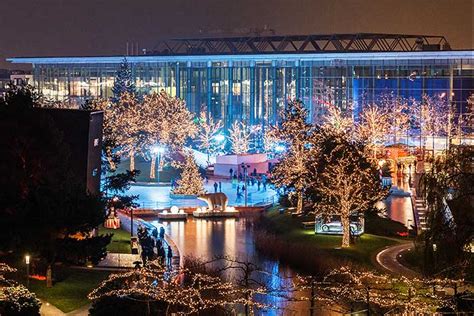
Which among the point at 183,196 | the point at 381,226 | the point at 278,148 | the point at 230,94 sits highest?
the point at 230,94

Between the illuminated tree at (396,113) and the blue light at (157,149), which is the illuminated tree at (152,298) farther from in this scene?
the illuminated tree at (396,113)

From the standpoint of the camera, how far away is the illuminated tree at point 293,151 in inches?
1347

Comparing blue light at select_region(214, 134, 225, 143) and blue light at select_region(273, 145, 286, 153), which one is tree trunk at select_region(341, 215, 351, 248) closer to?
blue light at select_region(273, 145, 286, 153)

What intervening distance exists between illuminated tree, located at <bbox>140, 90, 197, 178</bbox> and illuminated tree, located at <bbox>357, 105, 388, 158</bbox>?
29.6 ft

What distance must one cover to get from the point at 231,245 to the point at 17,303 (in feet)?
39.3

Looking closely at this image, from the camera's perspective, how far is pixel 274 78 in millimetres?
64312

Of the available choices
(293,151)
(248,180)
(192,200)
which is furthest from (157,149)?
(293,151)

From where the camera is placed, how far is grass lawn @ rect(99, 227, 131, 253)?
27.2 m

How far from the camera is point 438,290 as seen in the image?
62.4ft

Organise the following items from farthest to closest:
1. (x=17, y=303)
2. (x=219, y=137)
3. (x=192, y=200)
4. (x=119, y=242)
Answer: (x=219, y=137), (x=192, y=200), (x=119, y=242), (x=17, y=303)

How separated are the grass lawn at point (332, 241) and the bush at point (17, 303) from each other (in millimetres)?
9928

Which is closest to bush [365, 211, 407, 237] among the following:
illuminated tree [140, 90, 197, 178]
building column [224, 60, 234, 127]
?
illuminated tree [140, 90, 197, 178]

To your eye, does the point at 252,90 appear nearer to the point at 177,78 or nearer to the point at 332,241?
the point at 177,78

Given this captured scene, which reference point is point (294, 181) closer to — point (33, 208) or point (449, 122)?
point (33, 208)
